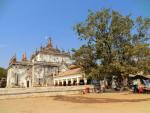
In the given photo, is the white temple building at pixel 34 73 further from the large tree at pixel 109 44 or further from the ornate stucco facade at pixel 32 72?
the large tree at pixel 109 44

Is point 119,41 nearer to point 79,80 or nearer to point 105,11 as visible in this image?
point 105,11

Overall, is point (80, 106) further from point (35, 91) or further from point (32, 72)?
point (32, 72)

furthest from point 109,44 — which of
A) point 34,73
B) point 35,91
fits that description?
point 34,73

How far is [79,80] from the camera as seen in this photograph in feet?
143

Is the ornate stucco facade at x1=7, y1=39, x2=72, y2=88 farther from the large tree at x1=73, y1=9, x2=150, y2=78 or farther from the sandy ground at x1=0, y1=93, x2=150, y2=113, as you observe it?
the sandy ground at x1=0, y1=93, x2=150, y2=113

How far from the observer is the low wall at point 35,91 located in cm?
2516

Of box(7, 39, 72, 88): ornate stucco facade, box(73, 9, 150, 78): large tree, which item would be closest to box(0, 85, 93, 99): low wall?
box(73, 9, 150, 78): large tree

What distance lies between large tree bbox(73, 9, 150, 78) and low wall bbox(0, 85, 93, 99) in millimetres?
3218

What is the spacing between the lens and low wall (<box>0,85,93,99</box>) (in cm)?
2516

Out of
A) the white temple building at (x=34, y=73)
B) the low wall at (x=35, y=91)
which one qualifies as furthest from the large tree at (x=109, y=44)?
the white temple building at (x=34, y=73)

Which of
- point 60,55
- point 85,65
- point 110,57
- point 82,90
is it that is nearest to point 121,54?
point 110,57

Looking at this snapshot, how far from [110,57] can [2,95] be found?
14.0 metres

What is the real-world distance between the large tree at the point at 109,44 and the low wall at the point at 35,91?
3.22 meters

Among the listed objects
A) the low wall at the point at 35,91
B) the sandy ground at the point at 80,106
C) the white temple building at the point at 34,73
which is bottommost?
the sandy ground at the point at 80,106
